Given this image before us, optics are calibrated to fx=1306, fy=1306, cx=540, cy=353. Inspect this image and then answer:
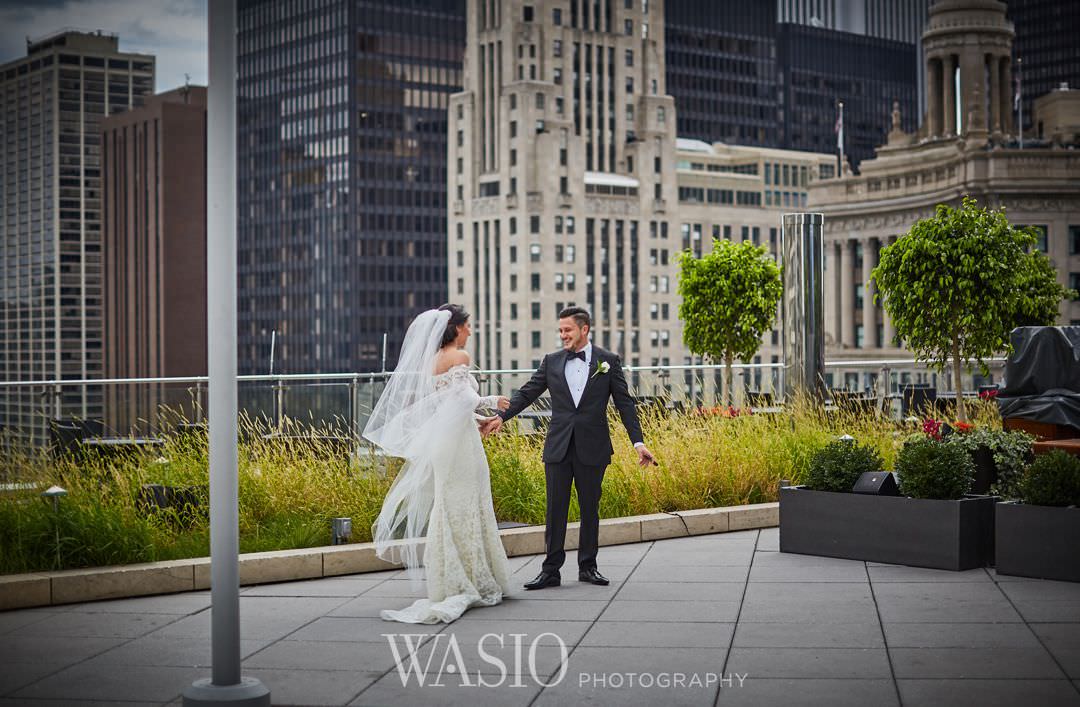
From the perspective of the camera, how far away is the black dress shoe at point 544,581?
31.8 feet

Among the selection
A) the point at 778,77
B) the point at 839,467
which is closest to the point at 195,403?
the point at 839,467

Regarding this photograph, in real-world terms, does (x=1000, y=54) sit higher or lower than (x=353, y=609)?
higher

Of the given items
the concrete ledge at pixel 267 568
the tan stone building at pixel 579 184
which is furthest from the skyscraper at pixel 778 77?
the concrete ledge at pixel 267 568

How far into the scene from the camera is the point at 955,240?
22.1 metres

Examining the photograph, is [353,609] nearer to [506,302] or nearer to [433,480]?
[433,480]

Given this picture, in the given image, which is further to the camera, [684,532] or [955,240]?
[955,240]

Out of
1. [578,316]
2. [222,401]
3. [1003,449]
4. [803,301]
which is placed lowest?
[1003,449]

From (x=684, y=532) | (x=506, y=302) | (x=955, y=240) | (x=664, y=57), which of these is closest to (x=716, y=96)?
(x=664, y=57)

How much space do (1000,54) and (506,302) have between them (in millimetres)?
59410

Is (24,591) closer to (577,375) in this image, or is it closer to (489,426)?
(489,426)

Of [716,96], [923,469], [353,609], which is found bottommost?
[353,609]

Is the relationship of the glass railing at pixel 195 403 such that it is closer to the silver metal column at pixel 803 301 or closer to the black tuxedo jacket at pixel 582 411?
the silver metal column at pixel 803 301

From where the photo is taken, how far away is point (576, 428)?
9.86m

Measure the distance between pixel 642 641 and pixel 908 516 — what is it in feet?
11.3
